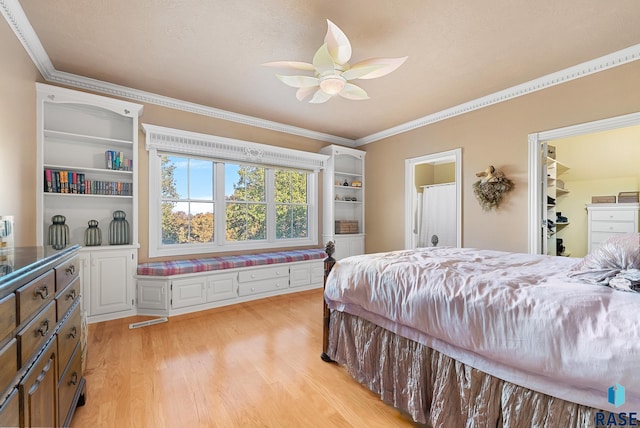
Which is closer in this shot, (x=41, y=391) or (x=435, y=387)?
(x=41, y=391)

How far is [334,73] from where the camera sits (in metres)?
2.22

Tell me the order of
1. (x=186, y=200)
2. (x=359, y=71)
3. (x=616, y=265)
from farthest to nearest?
(x=186, y=200)
(x=359, y=71)
(x=616, y=265)

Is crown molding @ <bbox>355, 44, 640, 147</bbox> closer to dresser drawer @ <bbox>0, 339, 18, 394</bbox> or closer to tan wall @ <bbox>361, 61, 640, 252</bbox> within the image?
tan wall @ <bbox>361, 61, 640, 252</bbox>

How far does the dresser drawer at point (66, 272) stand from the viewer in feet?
4.34

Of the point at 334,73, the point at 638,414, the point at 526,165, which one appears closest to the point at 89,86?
the point at 334,73

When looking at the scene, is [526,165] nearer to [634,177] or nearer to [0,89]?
[634,177]

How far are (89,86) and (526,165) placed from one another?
16.5 ft

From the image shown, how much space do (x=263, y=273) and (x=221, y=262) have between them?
2.00 feet

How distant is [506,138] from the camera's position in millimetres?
3420

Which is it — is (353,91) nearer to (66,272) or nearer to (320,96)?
(320,96)

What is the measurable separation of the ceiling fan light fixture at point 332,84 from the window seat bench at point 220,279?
2455mm

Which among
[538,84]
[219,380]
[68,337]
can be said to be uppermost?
[538,84]

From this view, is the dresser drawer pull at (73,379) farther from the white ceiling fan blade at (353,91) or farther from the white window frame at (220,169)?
the white ceiling fan blade at (353,91)

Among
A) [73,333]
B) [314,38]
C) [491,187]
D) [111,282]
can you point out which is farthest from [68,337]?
[491,187]
